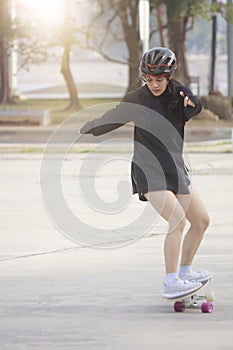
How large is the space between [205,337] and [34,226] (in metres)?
5.61

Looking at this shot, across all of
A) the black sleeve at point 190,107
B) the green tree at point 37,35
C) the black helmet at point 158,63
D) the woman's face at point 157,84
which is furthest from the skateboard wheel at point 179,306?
the green tree at point 37,35

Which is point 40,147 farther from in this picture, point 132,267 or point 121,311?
point 121,311

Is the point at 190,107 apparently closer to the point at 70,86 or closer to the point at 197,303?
the point at 197,303

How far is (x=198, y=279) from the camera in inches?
345

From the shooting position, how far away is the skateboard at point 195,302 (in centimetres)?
859

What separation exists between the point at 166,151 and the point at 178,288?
0.88m

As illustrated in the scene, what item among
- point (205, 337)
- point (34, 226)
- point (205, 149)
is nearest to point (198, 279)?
point (205, 337)

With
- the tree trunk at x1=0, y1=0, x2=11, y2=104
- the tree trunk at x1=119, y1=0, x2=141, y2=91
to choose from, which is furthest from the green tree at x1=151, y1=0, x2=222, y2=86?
the tree trunk at x1=0, y1=0, x2=11, y2=104

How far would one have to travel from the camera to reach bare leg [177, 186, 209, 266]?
874 cm

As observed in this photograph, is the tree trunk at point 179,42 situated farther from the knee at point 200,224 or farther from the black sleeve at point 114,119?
the knee at point 200,224

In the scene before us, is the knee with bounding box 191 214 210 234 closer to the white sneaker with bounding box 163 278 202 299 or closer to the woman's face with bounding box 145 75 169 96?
the white sneaker with bounding box 163 278 202 299

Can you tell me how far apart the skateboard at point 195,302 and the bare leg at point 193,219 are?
254 millimetres

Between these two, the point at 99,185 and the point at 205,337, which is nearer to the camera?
the point at 205,337

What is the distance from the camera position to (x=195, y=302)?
28.9ft
